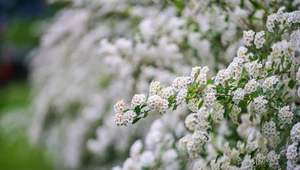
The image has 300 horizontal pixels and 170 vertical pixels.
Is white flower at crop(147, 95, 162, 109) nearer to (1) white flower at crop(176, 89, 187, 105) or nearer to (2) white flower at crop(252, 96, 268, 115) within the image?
(1) white flower at crop(176, 89, 187, 105)

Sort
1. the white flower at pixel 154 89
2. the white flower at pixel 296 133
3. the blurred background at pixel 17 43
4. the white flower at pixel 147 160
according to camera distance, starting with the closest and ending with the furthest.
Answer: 1. the white flower at pixel 296 133
2. the white flower at pixel 154 89
3. the white flower at pixel 147 160
4. the blurred background at pixel 17 43

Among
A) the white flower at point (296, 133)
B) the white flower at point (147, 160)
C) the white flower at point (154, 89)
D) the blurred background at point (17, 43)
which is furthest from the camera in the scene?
the blurred background at point (17, 43)

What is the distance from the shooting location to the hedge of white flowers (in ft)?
4.17

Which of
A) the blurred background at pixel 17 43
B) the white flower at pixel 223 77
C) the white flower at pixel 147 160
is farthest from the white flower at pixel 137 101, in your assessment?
the blurred background at pixel 17 43

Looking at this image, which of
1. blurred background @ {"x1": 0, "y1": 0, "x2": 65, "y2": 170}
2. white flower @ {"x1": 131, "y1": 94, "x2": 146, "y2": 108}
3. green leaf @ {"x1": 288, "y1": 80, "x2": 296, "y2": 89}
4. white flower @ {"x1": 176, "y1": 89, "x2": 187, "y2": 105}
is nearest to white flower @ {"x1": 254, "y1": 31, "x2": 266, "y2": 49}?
green leaf @ {"x1": 288, "y1": 80, "x2": 296, "y2": 89}

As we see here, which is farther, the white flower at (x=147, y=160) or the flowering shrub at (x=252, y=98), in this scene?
the white flower at (x=147, y=160)

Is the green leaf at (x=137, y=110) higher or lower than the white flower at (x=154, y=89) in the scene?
lower

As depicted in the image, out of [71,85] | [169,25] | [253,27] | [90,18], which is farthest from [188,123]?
[71,85]

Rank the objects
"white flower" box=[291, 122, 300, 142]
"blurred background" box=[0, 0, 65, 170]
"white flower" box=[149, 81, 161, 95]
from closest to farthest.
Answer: "white flower" box=[291, 122, 300, 142] → "white flower" box=[149, 81, 161, 95] → "blurred background" box=[0, 0, 65, 170]

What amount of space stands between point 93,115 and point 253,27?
68.0 inches

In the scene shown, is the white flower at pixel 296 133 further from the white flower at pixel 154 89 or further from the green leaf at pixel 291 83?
the white flower at pixel 154 89

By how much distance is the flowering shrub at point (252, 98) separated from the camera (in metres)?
1.24

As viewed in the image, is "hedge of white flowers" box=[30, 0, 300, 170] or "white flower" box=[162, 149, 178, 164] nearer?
"hedge of white flowers" box=[30, 0, 300, 170]

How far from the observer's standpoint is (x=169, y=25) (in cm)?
221
